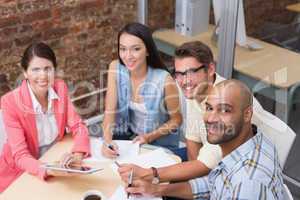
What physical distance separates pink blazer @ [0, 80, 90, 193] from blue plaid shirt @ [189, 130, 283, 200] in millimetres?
696

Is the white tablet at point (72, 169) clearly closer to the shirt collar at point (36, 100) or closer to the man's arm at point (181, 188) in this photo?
the man's arm at point (181, 188)

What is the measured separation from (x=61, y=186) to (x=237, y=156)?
29.0 inches

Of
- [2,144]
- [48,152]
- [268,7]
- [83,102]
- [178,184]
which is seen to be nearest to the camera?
[178,184]

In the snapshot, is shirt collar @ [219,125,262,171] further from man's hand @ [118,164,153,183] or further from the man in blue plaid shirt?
man's hand @ [118,164,153,183]

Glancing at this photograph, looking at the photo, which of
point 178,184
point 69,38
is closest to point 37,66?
point 178,184

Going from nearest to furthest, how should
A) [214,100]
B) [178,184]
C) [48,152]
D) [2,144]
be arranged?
[214,100], [178,184], [48,152], [2,144]

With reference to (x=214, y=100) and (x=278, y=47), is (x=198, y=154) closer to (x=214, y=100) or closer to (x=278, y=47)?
(x=214, y=100)

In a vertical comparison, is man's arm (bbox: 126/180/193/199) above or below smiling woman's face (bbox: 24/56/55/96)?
below

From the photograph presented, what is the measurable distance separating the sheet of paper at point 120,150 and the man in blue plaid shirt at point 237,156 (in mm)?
268

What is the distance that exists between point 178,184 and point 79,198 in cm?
43

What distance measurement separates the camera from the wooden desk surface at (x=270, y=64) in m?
2.73

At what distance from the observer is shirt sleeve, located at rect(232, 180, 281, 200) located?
1410mm

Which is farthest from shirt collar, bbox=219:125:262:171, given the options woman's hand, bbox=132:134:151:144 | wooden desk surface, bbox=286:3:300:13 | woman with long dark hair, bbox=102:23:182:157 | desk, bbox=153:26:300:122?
wooden desk surface, bbox=286:3:300:13

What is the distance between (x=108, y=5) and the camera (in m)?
3.38
